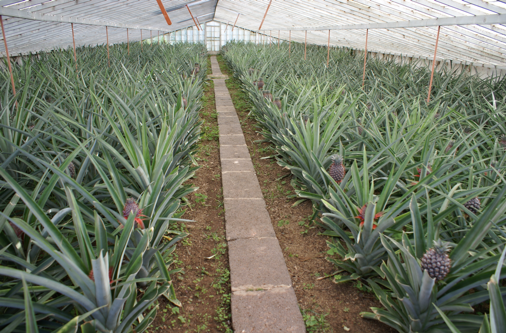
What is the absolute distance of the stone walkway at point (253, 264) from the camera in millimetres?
1348

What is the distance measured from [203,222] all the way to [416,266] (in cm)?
130

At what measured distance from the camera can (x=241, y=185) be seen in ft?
8.32

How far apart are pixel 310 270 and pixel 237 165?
1.41 meters

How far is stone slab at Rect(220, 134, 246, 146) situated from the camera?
3.45 metres

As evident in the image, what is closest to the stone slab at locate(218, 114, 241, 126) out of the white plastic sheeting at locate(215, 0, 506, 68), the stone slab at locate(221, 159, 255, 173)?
the stone slab at locate(221, 159, 255, 173)

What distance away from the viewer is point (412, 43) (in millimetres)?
5082

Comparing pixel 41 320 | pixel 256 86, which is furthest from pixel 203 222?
pixel 256 86

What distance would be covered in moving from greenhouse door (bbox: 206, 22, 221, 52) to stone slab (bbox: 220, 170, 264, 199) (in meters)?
19.4

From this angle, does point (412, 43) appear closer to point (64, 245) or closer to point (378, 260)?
point (378, 260)

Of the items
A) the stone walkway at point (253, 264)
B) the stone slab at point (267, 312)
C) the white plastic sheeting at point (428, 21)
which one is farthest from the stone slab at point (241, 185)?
the white plastic sheeting at point (428, 21)

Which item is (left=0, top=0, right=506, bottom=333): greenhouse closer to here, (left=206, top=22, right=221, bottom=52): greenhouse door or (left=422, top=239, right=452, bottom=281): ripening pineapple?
(left=422, top=239, right=452, bottom=281): ripening pineapple

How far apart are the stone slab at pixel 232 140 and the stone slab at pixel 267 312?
6.94 ft

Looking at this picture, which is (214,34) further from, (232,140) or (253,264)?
(253,264)

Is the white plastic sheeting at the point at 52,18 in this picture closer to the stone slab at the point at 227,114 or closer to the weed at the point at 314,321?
the stone slab at the point at 227,114
